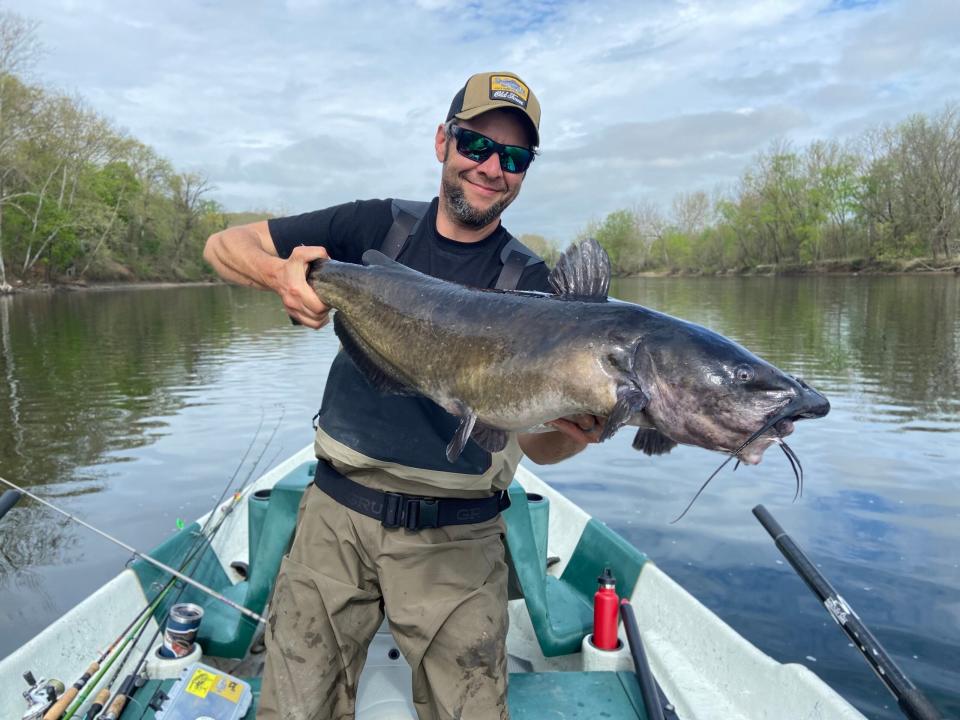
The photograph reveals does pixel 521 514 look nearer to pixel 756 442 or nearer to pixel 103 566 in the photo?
pixel 756 442

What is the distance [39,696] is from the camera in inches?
130

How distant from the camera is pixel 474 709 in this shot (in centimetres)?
299

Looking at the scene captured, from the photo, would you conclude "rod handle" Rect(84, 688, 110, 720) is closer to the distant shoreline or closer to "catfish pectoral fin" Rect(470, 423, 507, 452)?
"catfish pectoral fin" Rect(470, 423, 507, 452)

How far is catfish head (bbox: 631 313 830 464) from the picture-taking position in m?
2.08

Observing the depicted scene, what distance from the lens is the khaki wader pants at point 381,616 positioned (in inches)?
119

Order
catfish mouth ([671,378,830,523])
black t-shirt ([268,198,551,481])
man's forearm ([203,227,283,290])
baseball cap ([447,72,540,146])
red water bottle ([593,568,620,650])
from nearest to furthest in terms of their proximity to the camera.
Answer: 1. catfish mouth ([671,378,830,523])
2. black t-shirt ([268,198,551,481])
3. man's forearm ([203,227,283,290])
4. baseball cap ([447,72,540,146])
5. red water bottle ([593,568,620,650])

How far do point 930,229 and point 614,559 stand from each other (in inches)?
2857

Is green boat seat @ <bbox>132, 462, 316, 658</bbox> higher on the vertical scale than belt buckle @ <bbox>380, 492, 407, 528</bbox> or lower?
lower

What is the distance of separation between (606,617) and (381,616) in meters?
1.53

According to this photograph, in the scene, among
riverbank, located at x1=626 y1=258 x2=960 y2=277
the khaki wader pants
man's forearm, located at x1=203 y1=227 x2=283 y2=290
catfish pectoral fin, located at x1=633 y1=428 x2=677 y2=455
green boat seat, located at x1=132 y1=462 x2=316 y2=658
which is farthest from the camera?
riverbank, located at x1=626 y1=258 x2=960 y2=277

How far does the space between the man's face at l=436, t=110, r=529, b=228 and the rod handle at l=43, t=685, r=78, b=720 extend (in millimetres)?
3005

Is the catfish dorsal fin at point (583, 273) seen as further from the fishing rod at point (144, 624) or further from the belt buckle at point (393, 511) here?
the fishing rod at point (144, 624)

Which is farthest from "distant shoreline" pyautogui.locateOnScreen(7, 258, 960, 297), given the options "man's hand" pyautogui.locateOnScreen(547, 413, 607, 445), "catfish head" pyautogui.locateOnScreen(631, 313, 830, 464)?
Answer: "catfish head" pyautogui.locateOnScreen(631, 313, 830, 464)

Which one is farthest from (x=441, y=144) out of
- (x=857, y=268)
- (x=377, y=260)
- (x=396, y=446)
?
(x=857, y=268)
